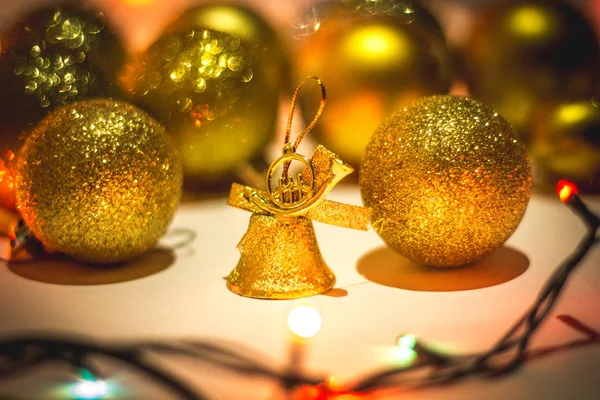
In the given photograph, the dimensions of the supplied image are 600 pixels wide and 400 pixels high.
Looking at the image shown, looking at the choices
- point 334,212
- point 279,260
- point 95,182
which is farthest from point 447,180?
point 95,182

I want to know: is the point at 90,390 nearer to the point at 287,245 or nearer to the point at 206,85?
the point at 287,245

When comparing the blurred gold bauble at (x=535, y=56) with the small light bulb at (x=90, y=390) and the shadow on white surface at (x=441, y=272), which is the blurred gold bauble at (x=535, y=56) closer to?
the shadow on white surface at (x=441, y=272)

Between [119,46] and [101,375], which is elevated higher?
[119,46]

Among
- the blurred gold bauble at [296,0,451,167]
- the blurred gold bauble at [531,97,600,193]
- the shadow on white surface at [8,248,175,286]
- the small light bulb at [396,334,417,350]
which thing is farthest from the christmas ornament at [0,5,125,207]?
the blurred gold bauble at [531,97,600,193]

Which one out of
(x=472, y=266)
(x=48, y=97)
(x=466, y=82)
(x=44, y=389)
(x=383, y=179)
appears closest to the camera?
(x=44, y=389)

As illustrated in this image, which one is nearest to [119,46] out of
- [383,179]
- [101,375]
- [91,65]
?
A: [91,65]

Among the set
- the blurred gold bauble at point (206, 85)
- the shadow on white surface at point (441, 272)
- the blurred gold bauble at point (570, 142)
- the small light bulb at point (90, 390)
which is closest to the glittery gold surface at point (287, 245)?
the shadow on white surface at point (441, 272)

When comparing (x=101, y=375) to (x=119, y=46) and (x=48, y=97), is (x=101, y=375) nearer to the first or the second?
(x=48, y=97)
